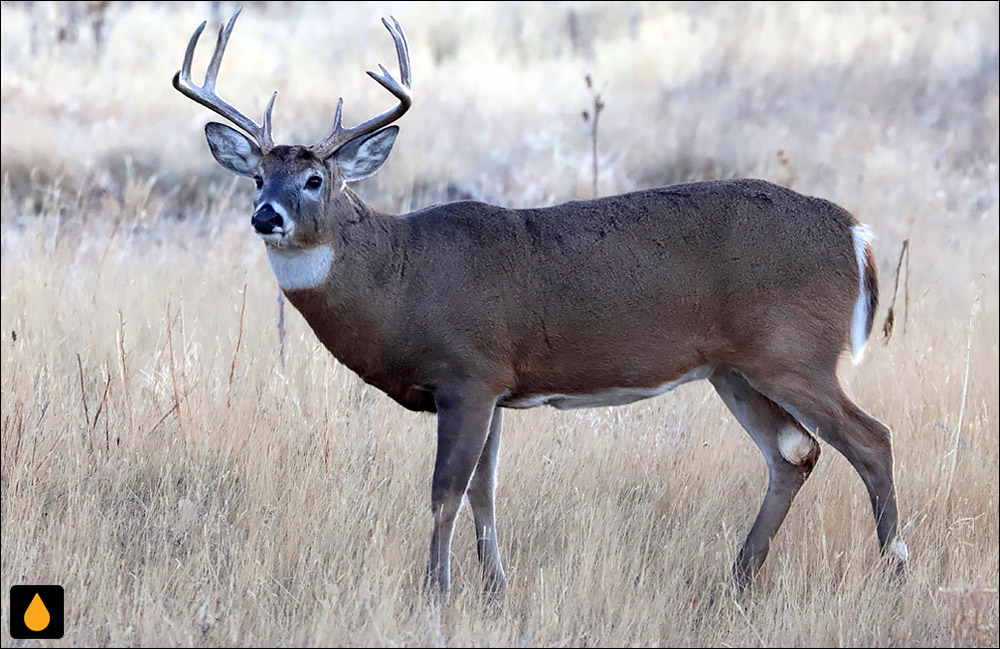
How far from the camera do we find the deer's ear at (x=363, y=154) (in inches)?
192

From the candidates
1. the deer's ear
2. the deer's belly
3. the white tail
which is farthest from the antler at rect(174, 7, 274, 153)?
the white tail

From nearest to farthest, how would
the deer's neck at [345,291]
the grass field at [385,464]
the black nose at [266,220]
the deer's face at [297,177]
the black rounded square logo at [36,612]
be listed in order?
the black rounded square logo at [36,612]
the grass field at [385,464]
the black nose at [266,220]
the deer's face at [297,177]
the deer's neck at [345,291]

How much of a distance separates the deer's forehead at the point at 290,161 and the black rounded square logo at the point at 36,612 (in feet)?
5.43

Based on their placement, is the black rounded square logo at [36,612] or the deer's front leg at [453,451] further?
the deer's front leg at [453,451]

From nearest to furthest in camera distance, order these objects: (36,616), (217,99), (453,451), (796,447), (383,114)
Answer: (36,616) < (453,451) < (383,114) < (217,99) < (796,447)

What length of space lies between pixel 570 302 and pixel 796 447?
1.15 meters

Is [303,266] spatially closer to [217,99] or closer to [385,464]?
[217,99]

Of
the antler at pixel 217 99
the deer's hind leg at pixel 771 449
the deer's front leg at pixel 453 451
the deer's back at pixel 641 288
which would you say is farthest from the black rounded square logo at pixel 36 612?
the deer's hind leg at pixel 771 449

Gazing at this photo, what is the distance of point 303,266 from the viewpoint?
4.71 meters

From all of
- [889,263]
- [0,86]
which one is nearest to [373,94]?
[0,86]

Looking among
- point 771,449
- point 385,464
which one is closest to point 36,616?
point 385,464

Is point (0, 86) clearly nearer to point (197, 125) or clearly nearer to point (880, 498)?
point (197, 125)

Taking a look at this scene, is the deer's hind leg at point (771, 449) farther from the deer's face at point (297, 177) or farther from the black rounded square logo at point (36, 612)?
the black rounded square logo at point (36, 612)

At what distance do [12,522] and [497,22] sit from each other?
19.4m
